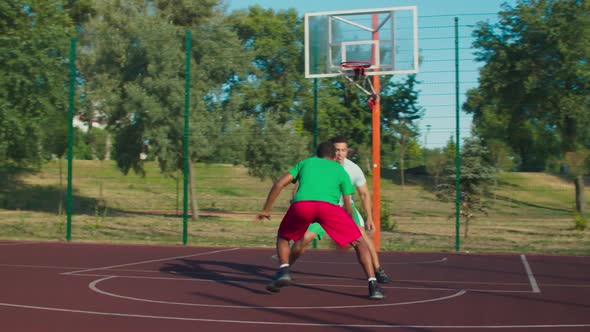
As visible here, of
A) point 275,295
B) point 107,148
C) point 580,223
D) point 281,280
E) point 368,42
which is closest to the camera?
point 281,280

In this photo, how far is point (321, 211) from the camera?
723cm

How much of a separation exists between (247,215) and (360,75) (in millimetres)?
11479

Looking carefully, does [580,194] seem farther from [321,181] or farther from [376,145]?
[321,181]

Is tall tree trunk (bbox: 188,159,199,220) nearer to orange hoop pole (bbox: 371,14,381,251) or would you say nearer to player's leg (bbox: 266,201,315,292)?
orange hoop pole (bbox: 371,14,381,251)

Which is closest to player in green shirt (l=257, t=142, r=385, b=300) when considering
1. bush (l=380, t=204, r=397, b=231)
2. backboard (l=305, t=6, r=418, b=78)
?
backboard (l=305, t=6, r=418, b=78)

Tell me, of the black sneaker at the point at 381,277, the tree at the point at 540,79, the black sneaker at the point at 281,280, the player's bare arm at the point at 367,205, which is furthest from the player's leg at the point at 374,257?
the tree at the point at 540,79

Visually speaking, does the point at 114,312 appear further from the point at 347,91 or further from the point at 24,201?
the point at 24,201

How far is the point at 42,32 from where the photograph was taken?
19.9 meters

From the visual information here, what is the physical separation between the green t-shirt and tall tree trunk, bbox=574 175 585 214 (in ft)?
50.5

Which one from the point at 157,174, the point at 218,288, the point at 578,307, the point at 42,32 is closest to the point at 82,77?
the point at 157,174

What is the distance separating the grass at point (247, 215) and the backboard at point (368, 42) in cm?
342

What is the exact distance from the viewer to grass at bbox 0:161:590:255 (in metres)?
16.7

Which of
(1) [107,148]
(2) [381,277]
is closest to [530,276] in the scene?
(2) [381,277]

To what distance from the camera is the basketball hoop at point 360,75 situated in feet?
43.0
